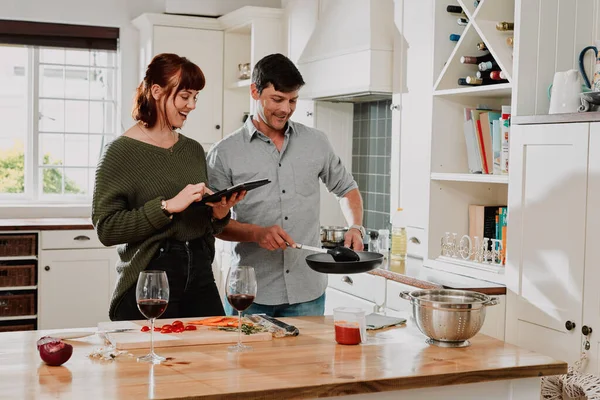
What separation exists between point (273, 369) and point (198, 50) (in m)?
4.09

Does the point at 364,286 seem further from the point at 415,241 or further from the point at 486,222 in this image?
the point at 486,222

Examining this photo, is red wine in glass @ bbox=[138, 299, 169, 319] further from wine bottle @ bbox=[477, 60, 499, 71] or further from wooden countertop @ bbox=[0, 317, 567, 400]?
wine bottle @ bbox=[477, 60, 499, 71]

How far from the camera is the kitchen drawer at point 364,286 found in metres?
3.61

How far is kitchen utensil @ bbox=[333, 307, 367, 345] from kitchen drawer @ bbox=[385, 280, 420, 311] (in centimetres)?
126

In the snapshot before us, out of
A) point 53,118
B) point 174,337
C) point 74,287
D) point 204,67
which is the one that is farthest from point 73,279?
point 174,337

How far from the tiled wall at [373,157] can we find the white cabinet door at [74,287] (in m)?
1.77

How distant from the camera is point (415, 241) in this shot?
3.86m

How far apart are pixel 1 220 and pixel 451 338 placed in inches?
156

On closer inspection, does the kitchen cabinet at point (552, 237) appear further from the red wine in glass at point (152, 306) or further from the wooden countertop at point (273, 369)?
the red wine in glass at point (152, 306)

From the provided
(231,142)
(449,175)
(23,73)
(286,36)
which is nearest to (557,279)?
(449,175)

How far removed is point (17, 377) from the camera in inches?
69.3

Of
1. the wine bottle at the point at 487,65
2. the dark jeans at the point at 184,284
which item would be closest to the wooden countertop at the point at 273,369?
the dark jeans at the point at 184,284

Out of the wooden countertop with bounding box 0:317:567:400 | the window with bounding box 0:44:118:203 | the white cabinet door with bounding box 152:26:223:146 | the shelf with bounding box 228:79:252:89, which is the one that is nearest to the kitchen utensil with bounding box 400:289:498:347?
the wooden countertop with bounding box 0:317:567:400

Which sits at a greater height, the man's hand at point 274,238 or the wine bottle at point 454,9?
the wine bottle at point 454,9
